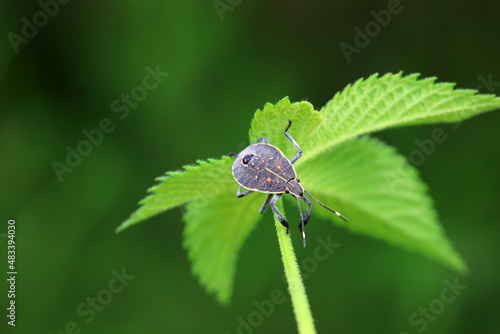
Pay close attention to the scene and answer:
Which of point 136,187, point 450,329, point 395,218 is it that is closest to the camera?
point 395,218

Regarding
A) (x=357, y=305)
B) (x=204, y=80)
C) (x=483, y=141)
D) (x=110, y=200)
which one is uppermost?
(x=483, y=141)

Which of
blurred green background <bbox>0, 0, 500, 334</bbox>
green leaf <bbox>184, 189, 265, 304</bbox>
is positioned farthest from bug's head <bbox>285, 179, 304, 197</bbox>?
blurred green background <bbox>0, 0, 500, 334</bbox>

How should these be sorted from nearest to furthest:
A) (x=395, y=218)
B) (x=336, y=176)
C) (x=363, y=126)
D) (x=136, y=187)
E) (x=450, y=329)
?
(x=363, y=126), (x=336, y=176), (x=395, y=218), (x=450, y=329), (x=136, y=187)

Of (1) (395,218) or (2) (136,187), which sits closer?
(1) (395,218)

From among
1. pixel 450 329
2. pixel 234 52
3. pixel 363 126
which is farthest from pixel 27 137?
pixel 450 329

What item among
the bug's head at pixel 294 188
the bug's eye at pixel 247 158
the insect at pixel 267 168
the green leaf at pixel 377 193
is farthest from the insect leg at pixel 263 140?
the green leaf at pixel 377 193

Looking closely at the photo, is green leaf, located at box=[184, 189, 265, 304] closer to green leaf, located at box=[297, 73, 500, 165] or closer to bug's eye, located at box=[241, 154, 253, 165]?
bug's eye, located at box=[241, 154, 253, 165]

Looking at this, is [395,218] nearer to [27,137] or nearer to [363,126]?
[363,126]
